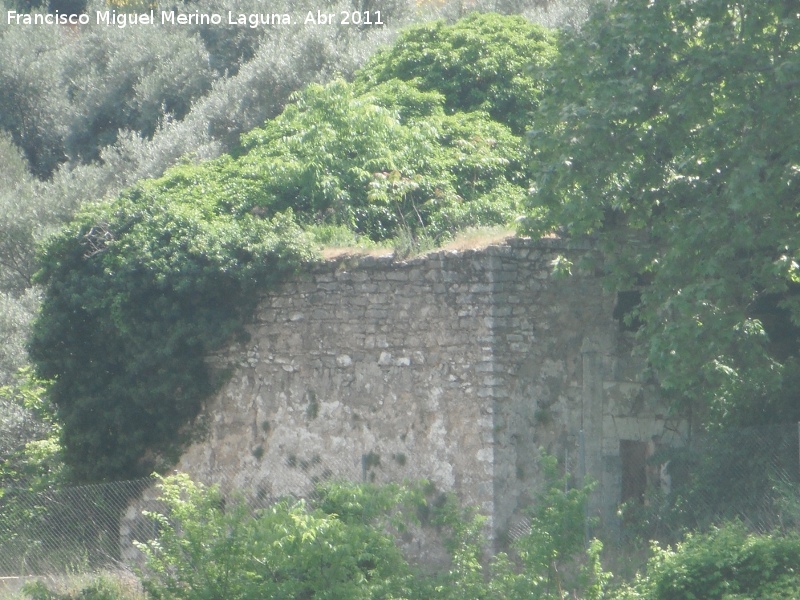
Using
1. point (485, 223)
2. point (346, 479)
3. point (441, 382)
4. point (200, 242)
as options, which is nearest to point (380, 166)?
point (485, 223)

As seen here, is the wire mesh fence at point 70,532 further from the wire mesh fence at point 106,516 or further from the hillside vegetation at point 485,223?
the hillside vegetation at point 485,223

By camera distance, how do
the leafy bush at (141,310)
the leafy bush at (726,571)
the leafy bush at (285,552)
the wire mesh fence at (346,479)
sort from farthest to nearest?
1. the leafy bush at (141,310)
2. the wire mesh fence at (346,479)
3. the leafy bush at (726,571)
4. the leafy bush at (285,552)

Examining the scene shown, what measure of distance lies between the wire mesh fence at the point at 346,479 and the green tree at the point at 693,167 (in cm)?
65

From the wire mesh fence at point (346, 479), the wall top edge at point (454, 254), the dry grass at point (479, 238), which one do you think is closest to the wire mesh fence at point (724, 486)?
the wire mesh fence at point (346, 479)

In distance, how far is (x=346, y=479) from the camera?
34.5ft

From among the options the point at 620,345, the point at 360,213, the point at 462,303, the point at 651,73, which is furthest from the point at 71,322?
the point at 651,73

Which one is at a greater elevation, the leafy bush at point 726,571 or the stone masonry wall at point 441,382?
the stone masonry wall at point 441,382

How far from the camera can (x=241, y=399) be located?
12344 mm

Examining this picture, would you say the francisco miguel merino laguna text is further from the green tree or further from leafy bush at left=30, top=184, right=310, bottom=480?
the green tree

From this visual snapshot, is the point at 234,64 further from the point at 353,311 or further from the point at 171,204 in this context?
the point at 353,311

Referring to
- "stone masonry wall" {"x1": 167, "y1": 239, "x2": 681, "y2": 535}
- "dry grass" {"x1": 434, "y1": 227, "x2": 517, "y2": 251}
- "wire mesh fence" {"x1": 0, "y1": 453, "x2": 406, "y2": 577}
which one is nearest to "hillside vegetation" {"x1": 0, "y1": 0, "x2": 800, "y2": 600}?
"stone masonry wall" {"x1": 167, "y1": 239, "x2": 681, "y2": 535}

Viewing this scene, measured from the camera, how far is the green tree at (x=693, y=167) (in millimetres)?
9391

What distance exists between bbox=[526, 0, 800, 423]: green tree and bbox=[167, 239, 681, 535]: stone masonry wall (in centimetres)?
90

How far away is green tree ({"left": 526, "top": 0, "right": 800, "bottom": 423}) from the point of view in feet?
30.8
